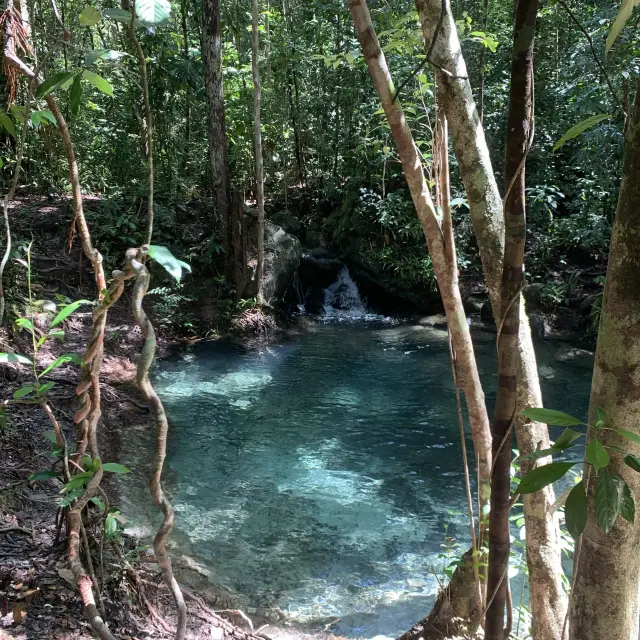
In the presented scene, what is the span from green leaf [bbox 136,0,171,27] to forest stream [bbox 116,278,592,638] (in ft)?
8.31

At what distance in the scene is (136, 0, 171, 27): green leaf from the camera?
1.27 meters

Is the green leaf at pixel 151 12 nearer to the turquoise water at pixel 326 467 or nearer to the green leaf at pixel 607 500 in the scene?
the green leaf at pixel 607 500

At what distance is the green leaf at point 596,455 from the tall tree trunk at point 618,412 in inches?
8.3

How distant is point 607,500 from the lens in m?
0.90

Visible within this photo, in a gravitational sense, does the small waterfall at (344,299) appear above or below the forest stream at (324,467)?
above

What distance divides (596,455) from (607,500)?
0.35 feet

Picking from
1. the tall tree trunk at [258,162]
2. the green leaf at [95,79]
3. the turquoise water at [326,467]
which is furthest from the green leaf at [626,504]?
the tall tree trunk at [258,162]

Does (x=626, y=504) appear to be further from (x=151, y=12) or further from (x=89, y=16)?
(x=89, y=16)

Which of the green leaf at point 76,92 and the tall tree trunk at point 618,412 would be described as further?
the green leaf at point 76,92

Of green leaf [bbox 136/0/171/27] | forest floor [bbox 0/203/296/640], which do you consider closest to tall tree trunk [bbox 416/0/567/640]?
green leaf [bbox 136/0/171/27]

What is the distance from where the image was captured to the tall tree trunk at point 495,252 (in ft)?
5.01

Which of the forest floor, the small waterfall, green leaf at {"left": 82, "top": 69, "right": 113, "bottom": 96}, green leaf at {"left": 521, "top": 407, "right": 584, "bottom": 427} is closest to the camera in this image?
green leaf at {"left": 521, "top": 407, "right": 584, "bottom": 427}

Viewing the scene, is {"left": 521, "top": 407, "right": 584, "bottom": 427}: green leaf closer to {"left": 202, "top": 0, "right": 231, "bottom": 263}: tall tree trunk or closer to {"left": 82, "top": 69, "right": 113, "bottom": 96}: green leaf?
{"left": 82, "top": 69, "right": 113, "bottom": 96}: green leaf

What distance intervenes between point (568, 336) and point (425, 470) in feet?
15.3
